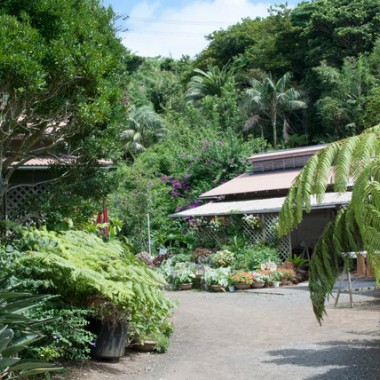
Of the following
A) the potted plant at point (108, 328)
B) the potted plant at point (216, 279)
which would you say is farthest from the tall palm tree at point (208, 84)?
the potted plant at point (108, 328)

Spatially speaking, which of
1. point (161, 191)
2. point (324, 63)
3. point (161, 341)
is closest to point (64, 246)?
point (161, 341)

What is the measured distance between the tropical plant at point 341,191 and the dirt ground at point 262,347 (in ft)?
4.32

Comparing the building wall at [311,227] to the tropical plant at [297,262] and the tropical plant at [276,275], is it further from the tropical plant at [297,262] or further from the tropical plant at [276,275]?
the tropical plant at [276,275]

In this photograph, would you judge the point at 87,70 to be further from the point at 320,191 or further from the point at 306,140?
the point at 306,140

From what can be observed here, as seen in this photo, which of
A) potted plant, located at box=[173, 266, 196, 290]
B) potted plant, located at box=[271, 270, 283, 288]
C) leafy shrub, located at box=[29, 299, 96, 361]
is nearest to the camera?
leafy shrub, located at box=[29, 299, 96, 361]

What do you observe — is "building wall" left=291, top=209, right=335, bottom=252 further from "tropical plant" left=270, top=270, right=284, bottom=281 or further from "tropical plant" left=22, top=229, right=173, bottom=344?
"tropical plant" left=22, top=229, right=173, bottom=344

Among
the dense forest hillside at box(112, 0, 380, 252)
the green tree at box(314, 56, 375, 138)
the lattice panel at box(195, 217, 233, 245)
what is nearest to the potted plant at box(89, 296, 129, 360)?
the lattice panel at box(195, 217, 233, 245)

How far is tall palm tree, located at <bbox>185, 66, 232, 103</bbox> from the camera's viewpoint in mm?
45125

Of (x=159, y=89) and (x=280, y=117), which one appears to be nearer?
(x=280, y=117)

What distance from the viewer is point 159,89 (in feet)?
166

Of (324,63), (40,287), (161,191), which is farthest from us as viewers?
(324,63)

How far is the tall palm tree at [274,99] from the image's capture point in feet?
136

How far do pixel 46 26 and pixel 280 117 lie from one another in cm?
3673

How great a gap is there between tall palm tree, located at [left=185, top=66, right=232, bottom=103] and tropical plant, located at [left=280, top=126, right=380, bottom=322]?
3819 centimetres
